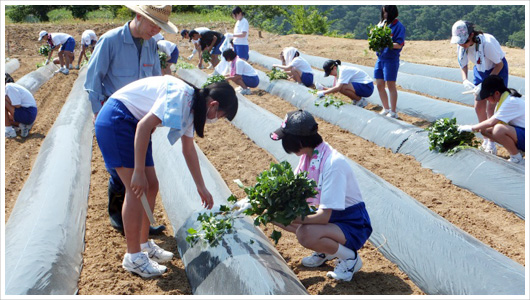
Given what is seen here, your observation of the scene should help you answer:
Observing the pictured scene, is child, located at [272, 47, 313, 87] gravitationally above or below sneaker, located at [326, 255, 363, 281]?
below

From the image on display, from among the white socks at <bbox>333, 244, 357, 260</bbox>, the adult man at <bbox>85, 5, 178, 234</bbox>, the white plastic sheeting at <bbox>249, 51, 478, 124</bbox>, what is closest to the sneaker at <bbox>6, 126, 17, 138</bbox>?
the adult man at <bbox>85, 5, 178, 234</bbox>

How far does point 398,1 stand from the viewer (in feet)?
29.7

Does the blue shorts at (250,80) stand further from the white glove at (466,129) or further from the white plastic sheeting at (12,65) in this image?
the white plastic sheeting at (12,65)

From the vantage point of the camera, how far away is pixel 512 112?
546 centimetres

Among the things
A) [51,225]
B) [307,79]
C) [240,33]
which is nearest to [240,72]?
[307,79]

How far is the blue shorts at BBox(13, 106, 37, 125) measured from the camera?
7.80 meters

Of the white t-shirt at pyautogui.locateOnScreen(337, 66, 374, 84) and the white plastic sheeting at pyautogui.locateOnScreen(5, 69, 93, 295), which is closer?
the white plastic sheeting at pyautogui.locateOnScreen(5, 69, 93, 295)

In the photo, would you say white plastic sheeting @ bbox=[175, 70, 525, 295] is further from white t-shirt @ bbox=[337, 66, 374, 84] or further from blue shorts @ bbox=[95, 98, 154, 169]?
white t-shirt @ bbox=[337, 66, 374, 84]

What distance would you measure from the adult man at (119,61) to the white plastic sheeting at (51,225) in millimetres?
457

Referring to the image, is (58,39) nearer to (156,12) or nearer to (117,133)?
(156,12)

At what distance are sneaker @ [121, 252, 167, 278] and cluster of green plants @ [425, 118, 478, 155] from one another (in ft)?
11.8

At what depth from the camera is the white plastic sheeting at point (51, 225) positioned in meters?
3.37

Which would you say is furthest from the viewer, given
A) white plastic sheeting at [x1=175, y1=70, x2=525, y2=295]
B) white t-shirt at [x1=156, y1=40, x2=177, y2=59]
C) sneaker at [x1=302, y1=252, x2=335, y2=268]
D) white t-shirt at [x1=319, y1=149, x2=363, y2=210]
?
white t-shirt at [x1=156, y1=40, x2=177, y2=59]

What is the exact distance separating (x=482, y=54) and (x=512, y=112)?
1.16 metres
